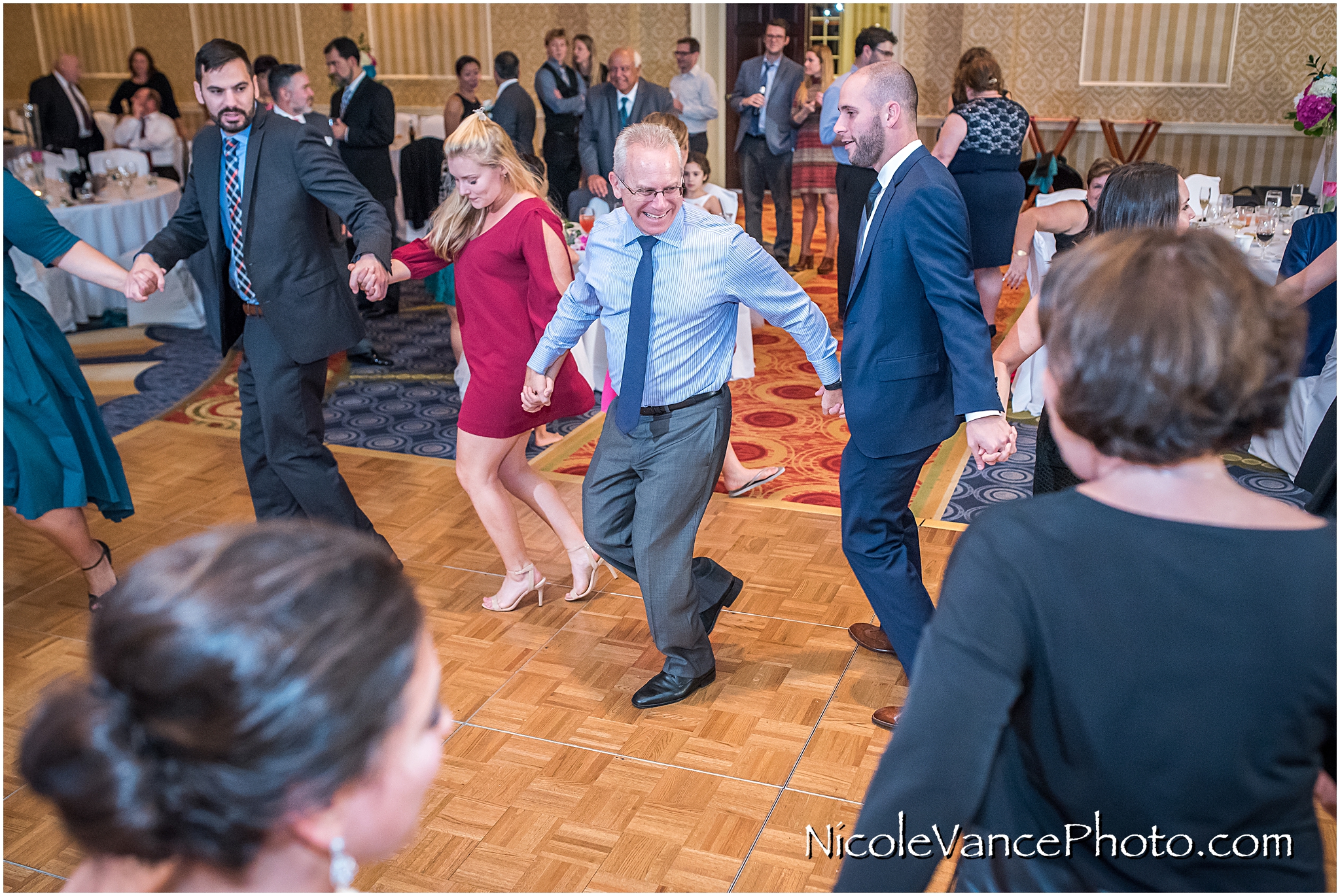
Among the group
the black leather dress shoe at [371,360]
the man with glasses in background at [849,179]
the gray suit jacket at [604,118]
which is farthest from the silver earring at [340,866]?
the gray suit jacket at [604,118]

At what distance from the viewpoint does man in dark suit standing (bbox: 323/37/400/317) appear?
21.4 ft

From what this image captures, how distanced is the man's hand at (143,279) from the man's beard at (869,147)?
1.92 m

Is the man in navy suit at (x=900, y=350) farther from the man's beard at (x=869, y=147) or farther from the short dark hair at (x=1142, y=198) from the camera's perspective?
the short dark hair at (x=1142, y=198)

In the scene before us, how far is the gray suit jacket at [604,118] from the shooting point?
7.30 metres

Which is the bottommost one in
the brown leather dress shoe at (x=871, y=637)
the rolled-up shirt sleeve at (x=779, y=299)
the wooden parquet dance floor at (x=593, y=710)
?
the wooden parquet dance floor at (x=593, y=710)

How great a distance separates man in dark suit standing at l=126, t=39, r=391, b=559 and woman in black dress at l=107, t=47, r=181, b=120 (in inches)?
337

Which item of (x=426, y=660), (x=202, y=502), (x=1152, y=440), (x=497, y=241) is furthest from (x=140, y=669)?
(x=202, y=502)

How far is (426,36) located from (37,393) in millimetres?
10405

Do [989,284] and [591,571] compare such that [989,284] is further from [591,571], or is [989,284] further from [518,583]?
[518,583]

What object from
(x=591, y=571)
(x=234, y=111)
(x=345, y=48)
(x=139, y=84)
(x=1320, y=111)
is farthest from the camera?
(x=139, y=84)

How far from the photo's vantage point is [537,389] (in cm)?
296

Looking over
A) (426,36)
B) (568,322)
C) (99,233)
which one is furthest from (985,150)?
(426,36)

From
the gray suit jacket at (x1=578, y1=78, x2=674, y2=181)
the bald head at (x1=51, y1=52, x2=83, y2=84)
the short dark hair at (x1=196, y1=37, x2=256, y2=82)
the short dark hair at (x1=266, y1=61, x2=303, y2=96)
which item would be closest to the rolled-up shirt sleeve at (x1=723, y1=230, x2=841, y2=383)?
the short dark hair at (x1=196, y1=37, x2=256, y2=82)

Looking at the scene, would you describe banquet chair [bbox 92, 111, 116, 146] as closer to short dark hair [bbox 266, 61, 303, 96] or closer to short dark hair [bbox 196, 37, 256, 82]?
short dark hair [bbox 266, 61, 303, 96]
